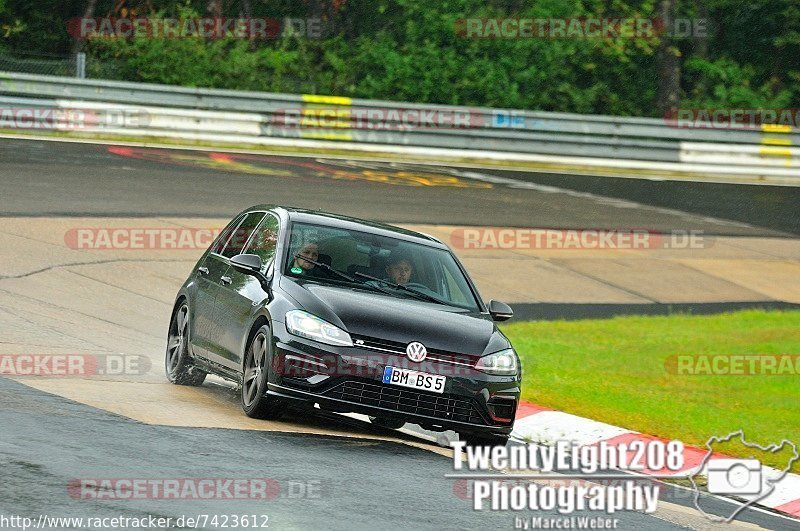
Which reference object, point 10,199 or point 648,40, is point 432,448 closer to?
point 10,199

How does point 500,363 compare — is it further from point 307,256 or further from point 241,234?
point 241,234

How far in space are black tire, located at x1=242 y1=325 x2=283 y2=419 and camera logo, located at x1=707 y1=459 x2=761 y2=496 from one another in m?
2.93

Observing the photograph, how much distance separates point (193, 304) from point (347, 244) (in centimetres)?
161

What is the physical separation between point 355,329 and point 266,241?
1816mm

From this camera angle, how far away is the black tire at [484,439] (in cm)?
973

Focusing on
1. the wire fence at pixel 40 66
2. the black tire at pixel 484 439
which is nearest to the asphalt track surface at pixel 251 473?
the black tire at pixel 484 439

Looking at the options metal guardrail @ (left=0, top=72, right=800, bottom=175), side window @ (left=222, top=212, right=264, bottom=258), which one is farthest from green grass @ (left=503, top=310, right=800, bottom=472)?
metal guardrail @ (left=0, top=72, right=800, bottom=175)

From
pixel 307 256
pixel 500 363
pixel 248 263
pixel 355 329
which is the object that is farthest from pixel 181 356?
pixel 500 363

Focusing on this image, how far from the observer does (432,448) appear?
9.78 meters

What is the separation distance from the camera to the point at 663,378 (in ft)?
47.0

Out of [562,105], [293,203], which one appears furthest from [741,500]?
[562,105]

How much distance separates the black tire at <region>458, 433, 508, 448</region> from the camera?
9.73 meters

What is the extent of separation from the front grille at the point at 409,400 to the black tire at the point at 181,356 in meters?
2.48

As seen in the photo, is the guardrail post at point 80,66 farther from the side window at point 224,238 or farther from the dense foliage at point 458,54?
the side window at point 224,238
